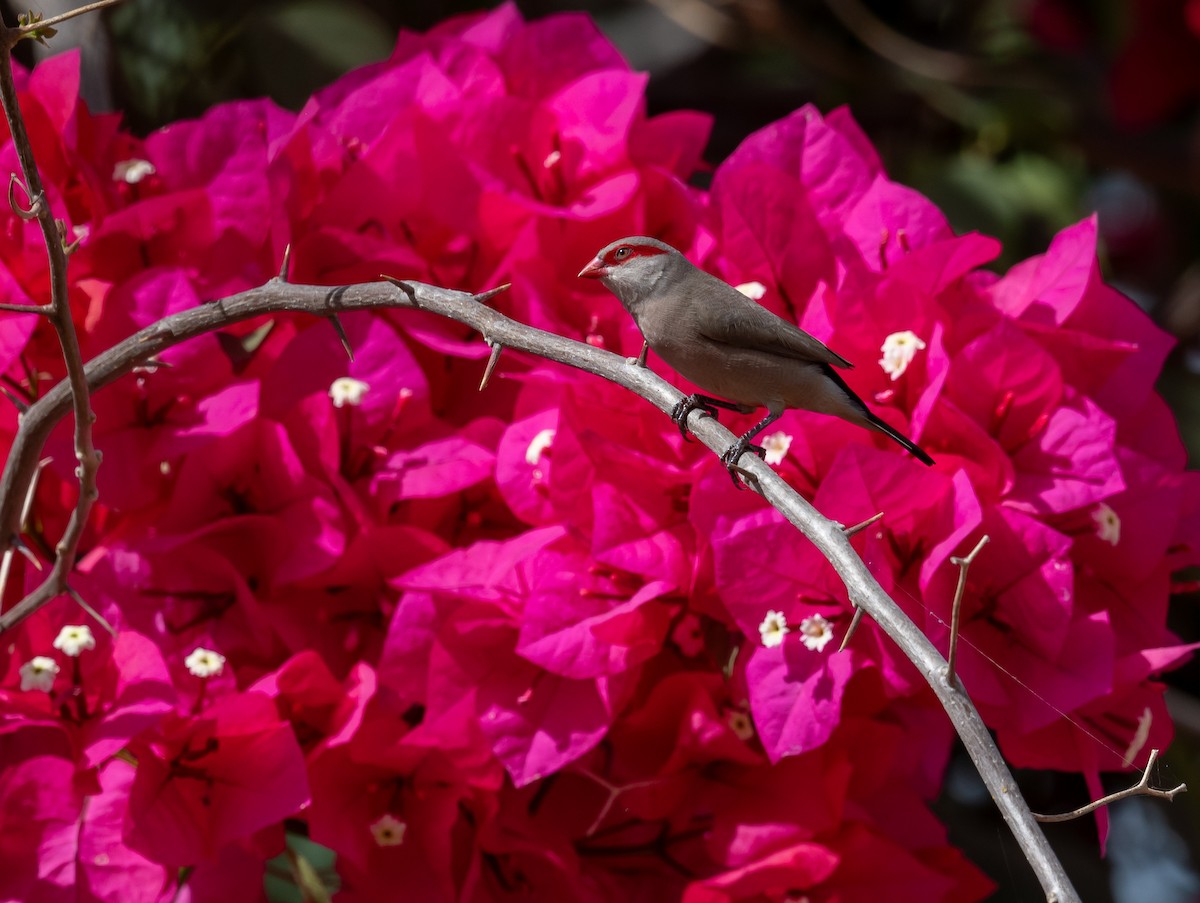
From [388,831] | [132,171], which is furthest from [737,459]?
[132,171]

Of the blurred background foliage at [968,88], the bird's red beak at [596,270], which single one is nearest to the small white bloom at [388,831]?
the bird's red beak at [596,270]

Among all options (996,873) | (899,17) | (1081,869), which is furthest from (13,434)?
(899,17)

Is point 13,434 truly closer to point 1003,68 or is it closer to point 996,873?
point 996,873

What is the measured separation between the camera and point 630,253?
80cm

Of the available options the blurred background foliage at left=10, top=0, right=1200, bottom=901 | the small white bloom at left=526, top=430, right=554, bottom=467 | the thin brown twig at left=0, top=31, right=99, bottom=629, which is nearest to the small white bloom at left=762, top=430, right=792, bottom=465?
the small white bloom at left=526, top=430, right=554, bottom=467

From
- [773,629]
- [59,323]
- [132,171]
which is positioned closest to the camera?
[59,323]

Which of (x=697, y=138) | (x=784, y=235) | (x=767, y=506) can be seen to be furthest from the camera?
(x=697, y=138)

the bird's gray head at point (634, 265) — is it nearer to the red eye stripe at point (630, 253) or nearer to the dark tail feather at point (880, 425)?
the red eye stripe at point (630, 253)

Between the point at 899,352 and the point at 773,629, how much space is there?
178 millimetres

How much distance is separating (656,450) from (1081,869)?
71 cm

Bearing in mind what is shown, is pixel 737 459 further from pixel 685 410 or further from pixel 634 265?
pixel 634 265

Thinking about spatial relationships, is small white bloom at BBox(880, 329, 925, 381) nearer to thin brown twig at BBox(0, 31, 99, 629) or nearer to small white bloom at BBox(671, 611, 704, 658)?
small white bloom at BBox(671, 611, 704, 658)

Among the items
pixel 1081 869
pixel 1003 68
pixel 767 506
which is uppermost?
pixel 767 506

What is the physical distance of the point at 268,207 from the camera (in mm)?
880
